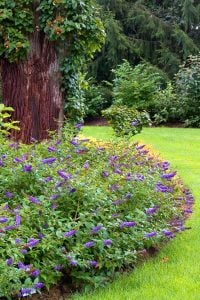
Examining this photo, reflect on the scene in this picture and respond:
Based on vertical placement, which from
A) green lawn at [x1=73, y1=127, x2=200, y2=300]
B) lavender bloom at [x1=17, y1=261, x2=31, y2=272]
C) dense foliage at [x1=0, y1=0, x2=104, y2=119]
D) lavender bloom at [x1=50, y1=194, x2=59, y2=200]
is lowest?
green lawn at [x1=73, y1=127, x2=200, y2=300]

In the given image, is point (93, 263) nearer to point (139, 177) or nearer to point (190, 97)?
point (139, 177)

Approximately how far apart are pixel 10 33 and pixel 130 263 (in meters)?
5.34

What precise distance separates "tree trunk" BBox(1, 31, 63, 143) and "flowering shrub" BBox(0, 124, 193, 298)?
3.61m

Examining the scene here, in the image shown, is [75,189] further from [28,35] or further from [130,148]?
[28,35]

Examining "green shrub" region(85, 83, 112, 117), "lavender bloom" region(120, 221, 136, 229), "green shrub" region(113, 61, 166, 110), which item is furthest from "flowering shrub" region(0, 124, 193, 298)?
"green shrub" region(85, 83, 112, 117)

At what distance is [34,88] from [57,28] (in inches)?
41.9

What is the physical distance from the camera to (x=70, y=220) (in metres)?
4.17

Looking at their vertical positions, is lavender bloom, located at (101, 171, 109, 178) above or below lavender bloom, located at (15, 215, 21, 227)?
above

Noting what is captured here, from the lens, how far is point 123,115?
1057 cm

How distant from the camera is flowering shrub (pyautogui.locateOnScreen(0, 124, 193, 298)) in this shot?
3.67 meters

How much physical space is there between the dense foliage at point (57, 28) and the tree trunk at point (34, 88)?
0.13 metres

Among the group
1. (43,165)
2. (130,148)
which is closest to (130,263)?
(43,165)

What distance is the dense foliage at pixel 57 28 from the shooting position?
8.70m

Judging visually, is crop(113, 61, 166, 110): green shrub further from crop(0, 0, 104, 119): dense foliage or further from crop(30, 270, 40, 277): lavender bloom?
crop(30, 270, 40, 277): lavender bloom
